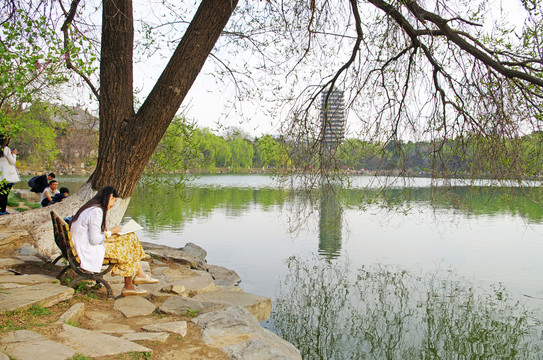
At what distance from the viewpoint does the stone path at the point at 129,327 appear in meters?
3.07

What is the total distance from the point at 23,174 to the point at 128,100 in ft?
142

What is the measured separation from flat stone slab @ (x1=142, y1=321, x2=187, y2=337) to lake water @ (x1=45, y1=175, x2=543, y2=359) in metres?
2.02

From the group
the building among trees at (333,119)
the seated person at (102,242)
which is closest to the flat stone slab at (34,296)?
the seated person at (102,242)

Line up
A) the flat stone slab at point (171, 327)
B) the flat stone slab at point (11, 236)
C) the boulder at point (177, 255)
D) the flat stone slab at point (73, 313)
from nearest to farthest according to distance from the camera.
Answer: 1. the flat stone slab at point (73, 313)
2. the flat stone slab at point (171, 327)
3. the flat stone slab at point (11, 236)
4. the boulder at point (177, 255)

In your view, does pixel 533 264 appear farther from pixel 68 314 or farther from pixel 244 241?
pixel 68 314

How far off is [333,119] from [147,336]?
4.96m

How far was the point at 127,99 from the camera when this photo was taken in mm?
5637

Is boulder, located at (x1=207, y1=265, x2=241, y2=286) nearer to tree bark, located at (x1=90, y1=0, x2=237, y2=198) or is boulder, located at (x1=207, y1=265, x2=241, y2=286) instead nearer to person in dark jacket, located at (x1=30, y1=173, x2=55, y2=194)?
tree bark, located at (x1=90, y1=0, x2=237, y2=198)

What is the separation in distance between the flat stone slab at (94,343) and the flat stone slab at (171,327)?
441mm

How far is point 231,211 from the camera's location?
706 inches

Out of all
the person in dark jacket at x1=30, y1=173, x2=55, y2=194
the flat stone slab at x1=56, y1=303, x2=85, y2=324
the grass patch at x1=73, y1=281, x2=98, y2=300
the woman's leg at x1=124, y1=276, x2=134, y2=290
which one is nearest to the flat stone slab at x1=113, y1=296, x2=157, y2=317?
the woman's leg at x1=124, y1=276, x2=134, y2=290

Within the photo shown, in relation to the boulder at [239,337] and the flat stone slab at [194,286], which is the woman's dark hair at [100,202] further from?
the boulder at [239,337]

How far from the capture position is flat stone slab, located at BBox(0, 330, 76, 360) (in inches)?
110

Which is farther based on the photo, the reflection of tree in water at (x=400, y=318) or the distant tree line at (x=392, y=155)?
the distant tree line at (x=392, y=155)
